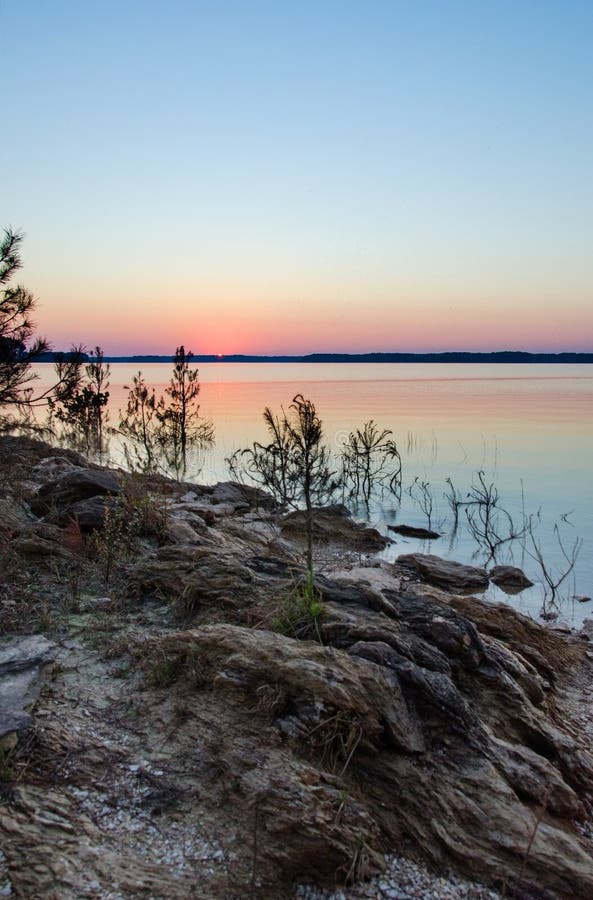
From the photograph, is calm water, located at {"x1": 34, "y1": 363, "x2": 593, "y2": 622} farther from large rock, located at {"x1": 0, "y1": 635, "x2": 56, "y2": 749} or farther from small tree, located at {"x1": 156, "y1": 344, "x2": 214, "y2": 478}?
large rock, located at {"x1": 0, "y1": 635, "x2": 56, "y2": 749}

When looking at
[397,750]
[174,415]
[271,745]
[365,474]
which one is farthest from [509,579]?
[174,415]

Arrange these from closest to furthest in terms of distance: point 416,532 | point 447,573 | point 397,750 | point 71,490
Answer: point 397,750
point 71,490
point 447,573
point 416,532

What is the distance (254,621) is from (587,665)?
445cm

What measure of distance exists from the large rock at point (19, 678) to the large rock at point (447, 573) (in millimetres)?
7752

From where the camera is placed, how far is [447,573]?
1172 cm

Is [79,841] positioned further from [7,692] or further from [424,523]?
[424,523]

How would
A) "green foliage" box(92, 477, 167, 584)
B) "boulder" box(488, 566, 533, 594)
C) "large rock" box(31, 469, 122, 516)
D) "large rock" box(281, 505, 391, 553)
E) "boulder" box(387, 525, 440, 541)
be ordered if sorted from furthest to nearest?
"boulder" box(387, 525, 440, 541) < "large rock" box(281, 505, 391, 553) < "boulder" box(488, 566, 533, 594) < "large rock" box(31, 469, 122, 516) < "green foliage" box(92, 477, 167, 584)

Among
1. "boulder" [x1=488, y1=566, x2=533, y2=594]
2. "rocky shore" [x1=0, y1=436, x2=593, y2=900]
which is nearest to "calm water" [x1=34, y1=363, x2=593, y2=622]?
"boulder" [x1=488, y1=566, x2=533, y2=594]

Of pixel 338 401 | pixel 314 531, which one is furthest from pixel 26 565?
pixel 338 401

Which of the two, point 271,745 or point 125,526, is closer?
point 271,745

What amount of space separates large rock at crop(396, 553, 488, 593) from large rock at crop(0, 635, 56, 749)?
A: 7.75 meters

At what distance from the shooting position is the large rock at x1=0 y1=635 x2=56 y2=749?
4055 mm

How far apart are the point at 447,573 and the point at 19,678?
338 inches

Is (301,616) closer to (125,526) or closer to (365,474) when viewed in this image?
(125,526)
